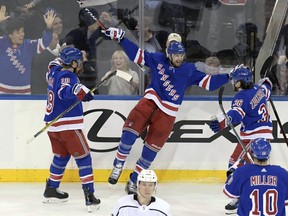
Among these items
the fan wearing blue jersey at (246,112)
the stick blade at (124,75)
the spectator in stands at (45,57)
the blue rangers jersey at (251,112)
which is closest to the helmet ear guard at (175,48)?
the stick blade at (124,75)

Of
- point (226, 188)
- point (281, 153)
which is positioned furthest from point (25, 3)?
point (226, 188)

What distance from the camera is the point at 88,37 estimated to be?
6.41m

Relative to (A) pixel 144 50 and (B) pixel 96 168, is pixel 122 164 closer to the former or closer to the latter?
(B) pixel 96 168

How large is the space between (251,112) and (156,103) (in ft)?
2.75

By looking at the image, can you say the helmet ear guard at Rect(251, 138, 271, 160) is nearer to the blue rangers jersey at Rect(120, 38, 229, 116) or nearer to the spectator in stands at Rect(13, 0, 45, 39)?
the blue rangers jersey at Rect(120, 38, 229, 116)

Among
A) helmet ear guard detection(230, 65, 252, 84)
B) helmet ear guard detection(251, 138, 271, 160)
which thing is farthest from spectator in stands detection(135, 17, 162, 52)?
helmet ear guard detection(251, 138, 271, 160)

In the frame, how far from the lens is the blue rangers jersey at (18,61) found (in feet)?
20.9

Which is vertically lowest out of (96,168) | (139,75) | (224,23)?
(96,168)

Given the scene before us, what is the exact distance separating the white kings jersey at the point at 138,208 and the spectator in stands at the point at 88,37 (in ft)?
9.31

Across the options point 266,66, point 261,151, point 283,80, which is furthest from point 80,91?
point 283,80

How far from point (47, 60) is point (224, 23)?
153 centimetres

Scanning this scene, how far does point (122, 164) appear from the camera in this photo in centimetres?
580

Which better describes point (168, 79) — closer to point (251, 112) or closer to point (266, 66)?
point (251, 112)

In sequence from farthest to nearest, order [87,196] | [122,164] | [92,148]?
[92,148] < [122,164] < [87,196]
